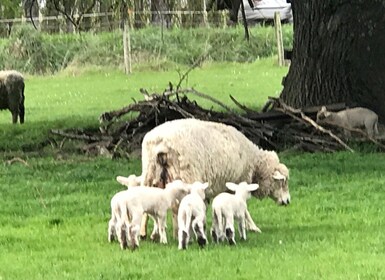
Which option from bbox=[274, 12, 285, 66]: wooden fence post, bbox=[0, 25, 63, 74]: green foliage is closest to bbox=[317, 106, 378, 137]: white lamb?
bbox=[274, 12, 285, 66]: wooden fence post

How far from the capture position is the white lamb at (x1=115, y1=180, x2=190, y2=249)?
8.03 m

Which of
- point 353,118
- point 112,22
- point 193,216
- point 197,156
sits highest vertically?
point 197,156

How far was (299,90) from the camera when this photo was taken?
16.8m

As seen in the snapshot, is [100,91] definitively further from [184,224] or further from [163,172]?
[184,224]

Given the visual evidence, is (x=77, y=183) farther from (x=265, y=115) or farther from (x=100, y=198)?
(x=265, y=115)

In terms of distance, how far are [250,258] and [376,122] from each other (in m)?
8.00

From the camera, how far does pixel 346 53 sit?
53.2 ft

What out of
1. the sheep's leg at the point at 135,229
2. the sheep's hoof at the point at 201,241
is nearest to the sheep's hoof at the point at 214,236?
the sheep's hoof at the point at 201,241

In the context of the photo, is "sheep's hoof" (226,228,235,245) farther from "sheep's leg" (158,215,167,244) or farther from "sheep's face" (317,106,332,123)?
"sheep's face" (317,106,332,123)

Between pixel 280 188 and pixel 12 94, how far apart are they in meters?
12.0

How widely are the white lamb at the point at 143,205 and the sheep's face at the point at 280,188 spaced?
1467mm

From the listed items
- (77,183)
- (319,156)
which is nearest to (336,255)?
(77,183)

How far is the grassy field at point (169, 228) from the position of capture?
7.55 meters

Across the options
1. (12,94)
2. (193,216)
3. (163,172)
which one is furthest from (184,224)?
(12,94)
